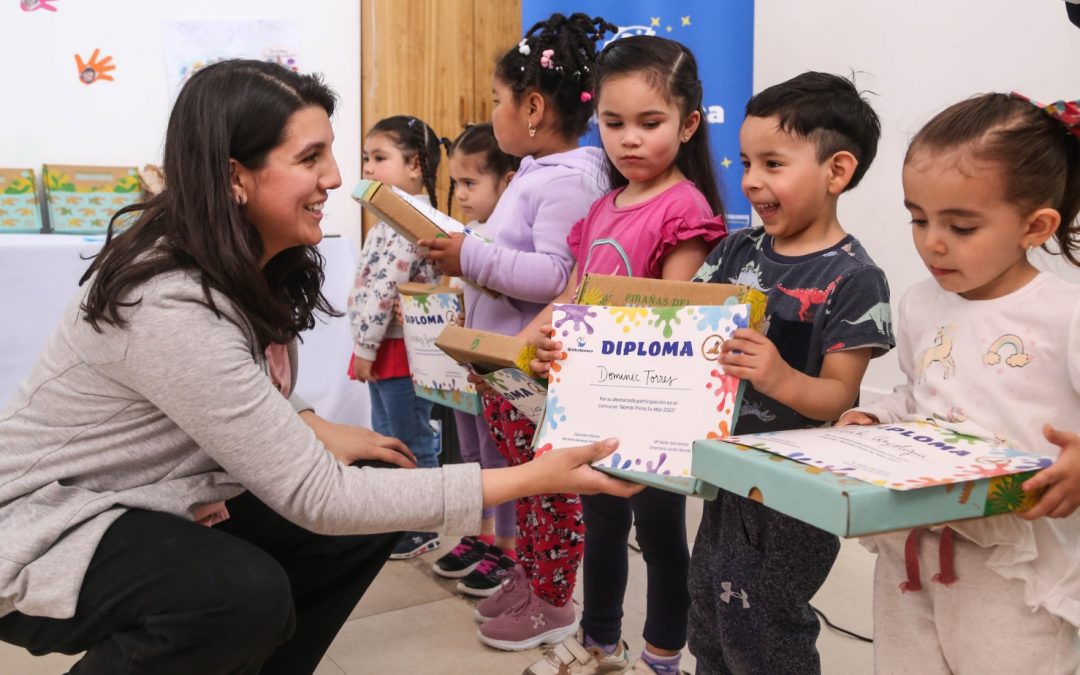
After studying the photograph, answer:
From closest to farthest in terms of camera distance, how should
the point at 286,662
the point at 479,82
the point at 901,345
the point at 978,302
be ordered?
1. the point at 978,302
2. the point at 901,345
3. the point at 286,662
4. the point at 479,82

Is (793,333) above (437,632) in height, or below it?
above

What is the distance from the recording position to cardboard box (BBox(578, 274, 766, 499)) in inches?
42.5

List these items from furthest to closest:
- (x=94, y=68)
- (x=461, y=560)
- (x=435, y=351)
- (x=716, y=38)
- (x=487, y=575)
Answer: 1. (x=94, y=68)
2. (x=716, y=38)
3. (x=461, y=560)
4. (x=487, y=575)
5. (x=435, y=351)

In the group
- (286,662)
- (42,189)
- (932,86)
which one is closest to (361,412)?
(42,189)

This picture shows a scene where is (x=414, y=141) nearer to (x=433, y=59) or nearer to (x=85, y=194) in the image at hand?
(x=85, y=194)

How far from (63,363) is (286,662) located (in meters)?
0.60

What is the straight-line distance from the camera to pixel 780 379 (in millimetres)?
1108

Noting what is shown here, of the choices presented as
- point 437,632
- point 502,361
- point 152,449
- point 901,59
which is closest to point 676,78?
point 502,361

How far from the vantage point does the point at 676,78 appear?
1.46 m

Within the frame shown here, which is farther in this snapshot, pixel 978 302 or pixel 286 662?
pixel 286 662

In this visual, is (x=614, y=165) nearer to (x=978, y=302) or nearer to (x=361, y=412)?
(x=978, y=302)

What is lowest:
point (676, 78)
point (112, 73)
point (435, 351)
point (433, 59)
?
point (435, 351)

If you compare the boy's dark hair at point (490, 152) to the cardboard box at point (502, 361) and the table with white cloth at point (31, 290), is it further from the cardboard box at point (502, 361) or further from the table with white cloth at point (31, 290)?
the cardboard box at point (502, 361)

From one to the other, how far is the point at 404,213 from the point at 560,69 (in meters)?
0.43
